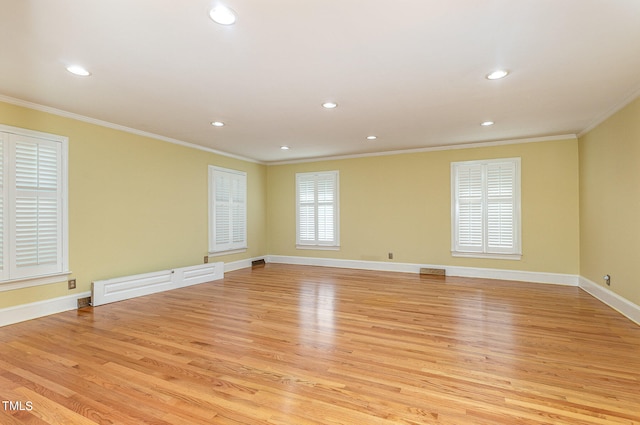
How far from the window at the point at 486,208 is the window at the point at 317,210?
8.11 ft

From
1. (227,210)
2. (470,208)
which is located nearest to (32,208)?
(227,210)

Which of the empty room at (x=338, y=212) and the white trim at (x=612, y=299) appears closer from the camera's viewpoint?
the empty room at (x=338, y=212)

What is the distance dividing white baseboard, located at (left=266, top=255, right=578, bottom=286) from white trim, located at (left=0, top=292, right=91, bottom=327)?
4.22m

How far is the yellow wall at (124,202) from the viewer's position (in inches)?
159

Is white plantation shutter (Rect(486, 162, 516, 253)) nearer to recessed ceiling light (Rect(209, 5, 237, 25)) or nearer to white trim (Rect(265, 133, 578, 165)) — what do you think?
white trim (Rect(265, 133, 578, 165))

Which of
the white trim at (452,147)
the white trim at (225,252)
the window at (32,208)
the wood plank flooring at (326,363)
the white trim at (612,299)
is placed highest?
the white trim at (452,147)

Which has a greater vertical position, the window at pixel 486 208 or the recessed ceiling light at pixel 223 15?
the recessed ceiling light at pixel 223 15

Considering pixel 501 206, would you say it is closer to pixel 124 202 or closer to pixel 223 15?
pixel 223 15

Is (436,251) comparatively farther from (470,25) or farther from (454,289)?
(470,25)

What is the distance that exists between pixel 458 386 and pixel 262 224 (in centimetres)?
615

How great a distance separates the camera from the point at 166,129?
479 centimetres

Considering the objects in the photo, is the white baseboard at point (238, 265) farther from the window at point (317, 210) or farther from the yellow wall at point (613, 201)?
the yellow wall at point (613, 201)

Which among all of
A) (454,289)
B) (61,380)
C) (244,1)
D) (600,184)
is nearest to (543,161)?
(600,184)

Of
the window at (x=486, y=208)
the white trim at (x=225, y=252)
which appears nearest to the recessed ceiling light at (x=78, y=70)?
the white trim at (x=225, y=252)
